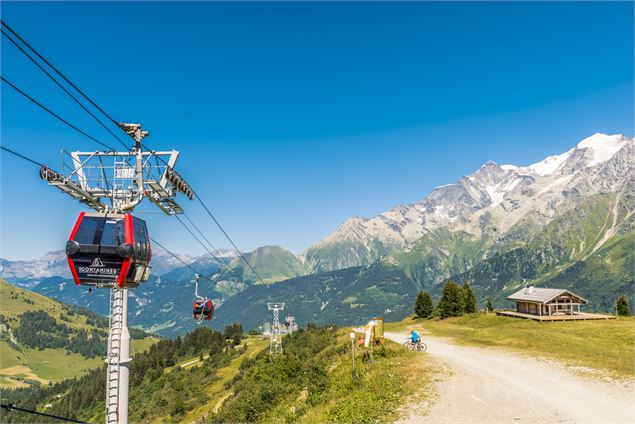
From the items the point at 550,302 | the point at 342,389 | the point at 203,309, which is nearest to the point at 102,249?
the point at 342,389

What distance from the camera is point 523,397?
1015 inches

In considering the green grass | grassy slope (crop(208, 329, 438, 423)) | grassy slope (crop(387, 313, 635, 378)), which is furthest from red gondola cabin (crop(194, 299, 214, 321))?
Result: grassy slope (crop(387, 313, 635, 378))

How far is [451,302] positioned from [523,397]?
2340 inches

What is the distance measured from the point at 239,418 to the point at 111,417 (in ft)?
62.5

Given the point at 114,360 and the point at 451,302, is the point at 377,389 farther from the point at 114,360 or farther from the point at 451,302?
the point at 451,302

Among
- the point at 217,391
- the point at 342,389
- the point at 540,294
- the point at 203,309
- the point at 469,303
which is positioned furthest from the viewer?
the point at 217,391

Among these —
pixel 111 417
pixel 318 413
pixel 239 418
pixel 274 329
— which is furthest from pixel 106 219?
pixel 274 329

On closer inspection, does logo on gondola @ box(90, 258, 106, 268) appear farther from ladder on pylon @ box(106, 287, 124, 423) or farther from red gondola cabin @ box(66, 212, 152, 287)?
ladder on pylon @ box(106, 287, 124, 423)

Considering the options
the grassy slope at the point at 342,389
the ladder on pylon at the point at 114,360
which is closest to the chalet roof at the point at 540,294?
the grassy slope at the point at 342,389

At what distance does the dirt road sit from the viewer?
74.3ft

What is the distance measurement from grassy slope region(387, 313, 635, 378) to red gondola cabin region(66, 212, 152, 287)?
3469 cm

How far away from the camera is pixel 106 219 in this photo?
21.6 m

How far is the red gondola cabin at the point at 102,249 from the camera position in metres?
21.2

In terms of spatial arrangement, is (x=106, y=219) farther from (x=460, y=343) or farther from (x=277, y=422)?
(x=460, y=343)
